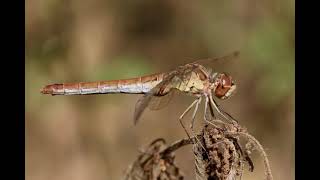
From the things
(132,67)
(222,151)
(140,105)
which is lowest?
(222,151)

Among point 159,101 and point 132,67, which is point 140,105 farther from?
point 132,67

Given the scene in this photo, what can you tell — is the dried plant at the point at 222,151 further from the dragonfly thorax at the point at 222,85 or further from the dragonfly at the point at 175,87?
the dragonfly thorax at the point at 222,85

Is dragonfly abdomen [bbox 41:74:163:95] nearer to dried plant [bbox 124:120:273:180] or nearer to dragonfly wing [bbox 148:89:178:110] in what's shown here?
dragonfly wing [bbox 148:89:178:110]

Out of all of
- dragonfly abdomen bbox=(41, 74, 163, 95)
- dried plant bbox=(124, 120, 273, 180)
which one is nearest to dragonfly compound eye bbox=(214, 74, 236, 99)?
dragonfly abdomen bbox=(41, 74, 163, 95)

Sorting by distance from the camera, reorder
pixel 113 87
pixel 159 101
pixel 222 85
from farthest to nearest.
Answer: pixel 113 87, pixel 159 101, pixel 222 85

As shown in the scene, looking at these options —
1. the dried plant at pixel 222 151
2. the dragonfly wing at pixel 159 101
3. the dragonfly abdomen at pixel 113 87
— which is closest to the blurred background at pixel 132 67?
the dragonfly abdomen at pixel 113 87

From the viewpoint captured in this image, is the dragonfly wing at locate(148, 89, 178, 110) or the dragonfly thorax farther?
the dragonfly wing at locate(148, 89, 178, 110)

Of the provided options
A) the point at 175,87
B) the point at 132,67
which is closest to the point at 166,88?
the point at 175,87
